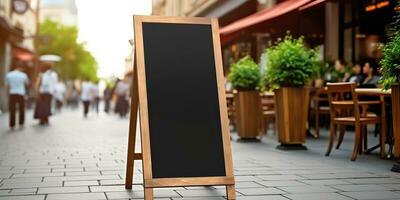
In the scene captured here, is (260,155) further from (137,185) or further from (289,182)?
(137,185)

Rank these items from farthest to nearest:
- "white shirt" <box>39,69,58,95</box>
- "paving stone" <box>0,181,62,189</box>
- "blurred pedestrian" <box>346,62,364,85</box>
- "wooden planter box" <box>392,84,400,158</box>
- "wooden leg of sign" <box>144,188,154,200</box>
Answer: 1. "white shirt" <box>39,69,58,95</box>
2. "blurred pedestrian" <box>346,62,364,85</box>
3. "wooden planter box" <box>392,84,400,158</box>
4. "paving stone" <box>0,181,62,189</box>
5. "wooden leg of sign" <box>144,188,154,200</box>

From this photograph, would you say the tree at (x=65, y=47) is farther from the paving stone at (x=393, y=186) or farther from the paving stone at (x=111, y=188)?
the paving stone at (x=393, y=186)

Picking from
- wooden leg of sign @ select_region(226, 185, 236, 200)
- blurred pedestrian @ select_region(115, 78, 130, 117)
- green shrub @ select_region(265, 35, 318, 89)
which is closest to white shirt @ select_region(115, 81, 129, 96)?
blurred pedestrian @ select_region(115, 78, 130, 117)

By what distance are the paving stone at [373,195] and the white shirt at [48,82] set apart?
40.8 feet

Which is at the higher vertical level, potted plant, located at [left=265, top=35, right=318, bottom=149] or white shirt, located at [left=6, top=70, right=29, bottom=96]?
white shirt, located at [left=6, top=70, right=29, bottom=96]

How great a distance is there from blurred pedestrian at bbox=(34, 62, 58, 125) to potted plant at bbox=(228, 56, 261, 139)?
24.3 ft

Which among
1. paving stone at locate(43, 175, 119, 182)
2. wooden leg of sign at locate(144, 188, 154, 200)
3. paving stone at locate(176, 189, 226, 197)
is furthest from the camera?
paving stone at locate(43, 175, 119, 182)

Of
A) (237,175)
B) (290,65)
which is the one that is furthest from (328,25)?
(237,175)

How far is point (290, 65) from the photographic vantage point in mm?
8789

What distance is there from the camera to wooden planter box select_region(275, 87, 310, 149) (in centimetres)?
874

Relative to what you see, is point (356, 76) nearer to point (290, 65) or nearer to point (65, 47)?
point (290, 65)

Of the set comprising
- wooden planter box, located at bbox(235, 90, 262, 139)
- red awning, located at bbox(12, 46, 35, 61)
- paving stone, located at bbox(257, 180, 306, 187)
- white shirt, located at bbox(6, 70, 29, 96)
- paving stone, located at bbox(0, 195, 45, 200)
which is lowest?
paving stone, located at bbox(257, 180, 306, 187)

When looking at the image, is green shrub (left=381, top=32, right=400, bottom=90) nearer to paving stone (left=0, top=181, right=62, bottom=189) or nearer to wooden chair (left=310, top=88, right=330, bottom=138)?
paving stone (left=0, top=181, right=62, bottom=189)

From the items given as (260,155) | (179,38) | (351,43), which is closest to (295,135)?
(260,155)
